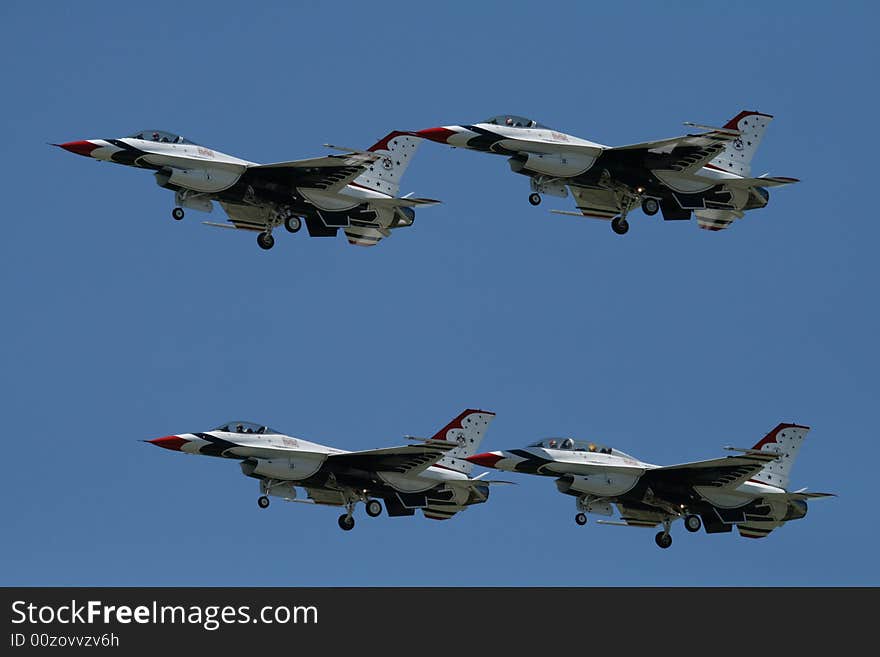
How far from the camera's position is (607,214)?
91.1 metres

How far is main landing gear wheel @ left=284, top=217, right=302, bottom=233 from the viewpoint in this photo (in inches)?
3538

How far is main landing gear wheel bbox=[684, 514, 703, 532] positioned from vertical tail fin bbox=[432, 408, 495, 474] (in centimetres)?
835

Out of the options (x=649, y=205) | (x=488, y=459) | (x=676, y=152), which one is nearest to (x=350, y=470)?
(x=488, y=459)

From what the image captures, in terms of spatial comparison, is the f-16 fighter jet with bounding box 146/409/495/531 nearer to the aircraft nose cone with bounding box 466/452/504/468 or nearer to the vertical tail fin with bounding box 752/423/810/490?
the aircraft nose cone with bounding box 466/452/504/468

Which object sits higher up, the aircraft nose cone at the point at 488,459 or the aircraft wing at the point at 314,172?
the aircraft wing at the point at 314,172

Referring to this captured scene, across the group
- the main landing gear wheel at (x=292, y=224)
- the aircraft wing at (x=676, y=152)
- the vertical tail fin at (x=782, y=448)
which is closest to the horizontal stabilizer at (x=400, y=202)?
the main landing gear wheel at (x=292, y=224)

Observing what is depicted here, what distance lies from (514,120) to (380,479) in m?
14.1

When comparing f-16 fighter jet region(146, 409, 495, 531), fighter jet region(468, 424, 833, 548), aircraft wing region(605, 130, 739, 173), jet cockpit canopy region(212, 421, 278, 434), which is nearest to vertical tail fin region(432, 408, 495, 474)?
f-16 fighter jet region(146, 409, 495, 531)

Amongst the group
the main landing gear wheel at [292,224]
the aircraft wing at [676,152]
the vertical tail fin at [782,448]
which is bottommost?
the vertical tail fin at [782,448]

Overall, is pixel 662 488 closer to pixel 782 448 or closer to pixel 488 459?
pixel 488 459

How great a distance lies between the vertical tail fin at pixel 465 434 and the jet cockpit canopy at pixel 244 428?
23.6 feet

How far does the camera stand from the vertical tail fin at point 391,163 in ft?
302

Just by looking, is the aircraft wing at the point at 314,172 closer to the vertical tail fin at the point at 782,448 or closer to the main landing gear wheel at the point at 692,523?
the main landing gear wheel at the point at 692,523
